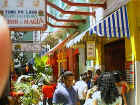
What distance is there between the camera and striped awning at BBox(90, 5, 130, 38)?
354 inches

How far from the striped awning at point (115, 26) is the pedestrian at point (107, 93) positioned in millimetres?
4562

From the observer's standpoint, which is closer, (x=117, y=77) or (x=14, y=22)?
(x=117, y=77)

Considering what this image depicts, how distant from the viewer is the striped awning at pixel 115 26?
899 centimetres

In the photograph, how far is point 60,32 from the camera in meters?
22.0

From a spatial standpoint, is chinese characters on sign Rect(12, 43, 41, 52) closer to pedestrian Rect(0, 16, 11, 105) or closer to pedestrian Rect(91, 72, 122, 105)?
pedestrian Rect(91, 72, 122, 105)

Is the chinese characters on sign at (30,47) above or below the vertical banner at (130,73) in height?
above

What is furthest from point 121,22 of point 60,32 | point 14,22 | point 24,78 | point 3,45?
point 60,32

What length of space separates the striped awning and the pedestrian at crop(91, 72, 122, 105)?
456 cm

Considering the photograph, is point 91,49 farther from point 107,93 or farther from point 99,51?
point 107,93

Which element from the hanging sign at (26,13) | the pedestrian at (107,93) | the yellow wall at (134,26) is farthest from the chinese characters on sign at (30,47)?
the pedestrian at (107,93)

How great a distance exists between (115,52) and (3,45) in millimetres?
11562

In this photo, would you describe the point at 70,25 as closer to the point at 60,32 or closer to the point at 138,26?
the point at 60,32

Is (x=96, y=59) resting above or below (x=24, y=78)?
above

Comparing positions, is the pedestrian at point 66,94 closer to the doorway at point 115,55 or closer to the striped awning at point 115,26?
the striped awning at point 115,26
